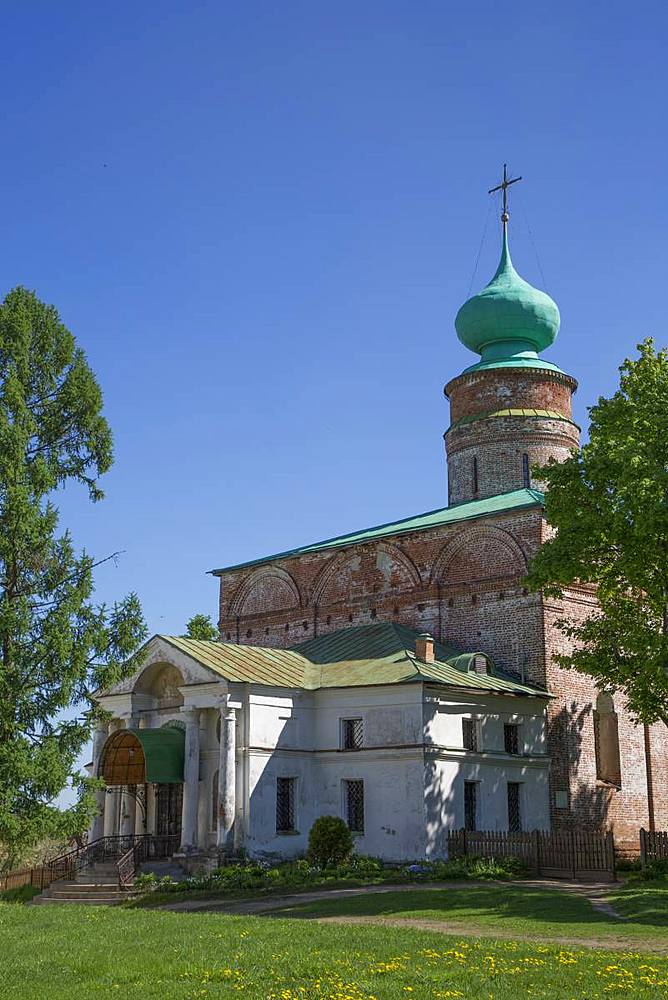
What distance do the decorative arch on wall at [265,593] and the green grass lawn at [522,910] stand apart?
14.4 m

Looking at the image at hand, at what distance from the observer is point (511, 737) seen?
26375 millimetres

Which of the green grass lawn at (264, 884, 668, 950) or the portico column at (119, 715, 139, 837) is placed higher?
the portico column at (119, 715, 139, 837)

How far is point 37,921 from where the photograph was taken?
1758cm

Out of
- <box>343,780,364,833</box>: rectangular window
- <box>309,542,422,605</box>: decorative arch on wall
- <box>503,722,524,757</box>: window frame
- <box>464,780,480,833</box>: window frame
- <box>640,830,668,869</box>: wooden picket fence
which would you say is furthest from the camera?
<box>309,542,422,605</box>: decorative arch on wall

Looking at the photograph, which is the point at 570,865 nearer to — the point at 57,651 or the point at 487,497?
the point at 57,651

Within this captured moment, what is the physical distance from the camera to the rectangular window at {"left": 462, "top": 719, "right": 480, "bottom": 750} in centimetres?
2555

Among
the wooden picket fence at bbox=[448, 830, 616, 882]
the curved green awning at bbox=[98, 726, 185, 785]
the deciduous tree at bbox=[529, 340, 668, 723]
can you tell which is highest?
the deciduous tree at bbox=[529, 340, 668, 723]

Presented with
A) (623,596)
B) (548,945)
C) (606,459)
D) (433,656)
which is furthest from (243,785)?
(548,945)

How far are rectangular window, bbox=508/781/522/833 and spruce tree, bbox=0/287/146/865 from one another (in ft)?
32.3

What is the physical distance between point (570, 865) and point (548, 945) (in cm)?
997

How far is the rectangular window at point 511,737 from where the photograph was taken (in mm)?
26266

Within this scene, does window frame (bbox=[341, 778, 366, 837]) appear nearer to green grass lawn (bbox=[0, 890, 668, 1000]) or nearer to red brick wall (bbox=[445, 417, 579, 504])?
green grass lawn (bbox=[0, 890, 668, 1000])

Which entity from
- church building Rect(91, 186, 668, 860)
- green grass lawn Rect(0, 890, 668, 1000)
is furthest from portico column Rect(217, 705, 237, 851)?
green grass lawn Rect(0, 890, 668, 1000)

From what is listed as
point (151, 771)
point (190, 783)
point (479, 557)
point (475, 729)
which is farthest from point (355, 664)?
point (151, 771)
